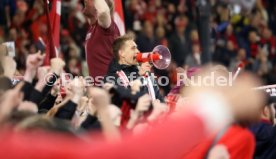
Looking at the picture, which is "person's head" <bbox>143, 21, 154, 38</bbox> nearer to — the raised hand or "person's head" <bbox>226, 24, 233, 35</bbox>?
"person's head" <bbox>226, 24, 233, 35</bbox>

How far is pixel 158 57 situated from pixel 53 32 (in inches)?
81.6

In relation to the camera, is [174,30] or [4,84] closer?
[4,84]

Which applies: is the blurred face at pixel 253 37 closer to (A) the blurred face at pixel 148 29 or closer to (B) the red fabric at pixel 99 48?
(A) the blurred face at pixel 148 29

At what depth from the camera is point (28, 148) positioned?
400 cm

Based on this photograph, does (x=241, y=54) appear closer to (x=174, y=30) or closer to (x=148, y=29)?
(x=174, y=30)

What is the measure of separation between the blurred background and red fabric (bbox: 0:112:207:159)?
1027cm

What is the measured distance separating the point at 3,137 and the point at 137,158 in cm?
65

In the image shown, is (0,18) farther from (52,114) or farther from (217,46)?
(52,114)

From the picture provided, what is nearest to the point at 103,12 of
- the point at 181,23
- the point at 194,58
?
the point at 194,58

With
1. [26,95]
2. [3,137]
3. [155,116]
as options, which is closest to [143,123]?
[155,116]

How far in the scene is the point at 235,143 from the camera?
5.81 meters

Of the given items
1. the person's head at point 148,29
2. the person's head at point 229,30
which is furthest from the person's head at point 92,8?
the person's head at point 229,30

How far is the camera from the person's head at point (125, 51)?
893cm

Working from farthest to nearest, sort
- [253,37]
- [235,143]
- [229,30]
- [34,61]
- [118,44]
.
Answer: [253,37] → [229,30] → [118,44] → [34,61] → [235,143]
